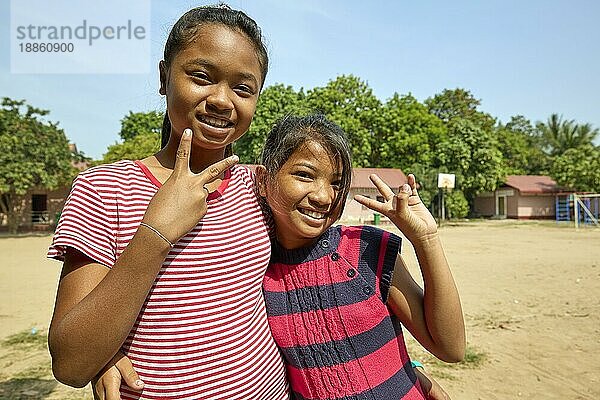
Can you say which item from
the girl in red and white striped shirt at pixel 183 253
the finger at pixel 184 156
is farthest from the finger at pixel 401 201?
the finger at pixel 184 156

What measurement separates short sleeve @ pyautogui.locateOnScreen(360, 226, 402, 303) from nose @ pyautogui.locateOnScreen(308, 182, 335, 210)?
0.20 m

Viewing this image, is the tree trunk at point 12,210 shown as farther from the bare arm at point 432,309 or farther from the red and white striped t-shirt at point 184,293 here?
the bare arm at point 432,309

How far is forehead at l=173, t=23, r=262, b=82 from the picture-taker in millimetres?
1343

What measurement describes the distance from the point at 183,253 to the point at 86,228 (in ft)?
0.81

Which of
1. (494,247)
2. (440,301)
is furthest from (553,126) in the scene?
→ (440,301)

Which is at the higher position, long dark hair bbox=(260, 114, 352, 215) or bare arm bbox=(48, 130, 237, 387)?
long dark hair bbox=(260, 114, 352, 215)

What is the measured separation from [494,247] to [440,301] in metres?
16.7

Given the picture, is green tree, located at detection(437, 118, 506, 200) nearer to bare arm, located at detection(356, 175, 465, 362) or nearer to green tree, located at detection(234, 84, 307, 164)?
green tree, located at detection(234, 84, 307, 164)

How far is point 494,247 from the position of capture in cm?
1688

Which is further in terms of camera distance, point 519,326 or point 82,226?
point 519,326

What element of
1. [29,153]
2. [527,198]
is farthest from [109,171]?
[527,198]

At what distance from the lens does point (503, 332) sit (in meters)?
6.34

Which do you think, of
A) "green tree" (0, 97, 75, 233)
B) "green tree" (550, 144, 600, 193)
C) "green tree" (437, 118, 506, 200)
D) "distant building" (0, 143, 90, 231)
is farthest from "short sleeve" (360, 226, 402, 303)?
"green tree" (550, 144, 600, 193)

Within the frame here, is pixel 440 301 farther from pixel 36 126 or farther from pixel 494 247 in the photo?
pixel 36 126
